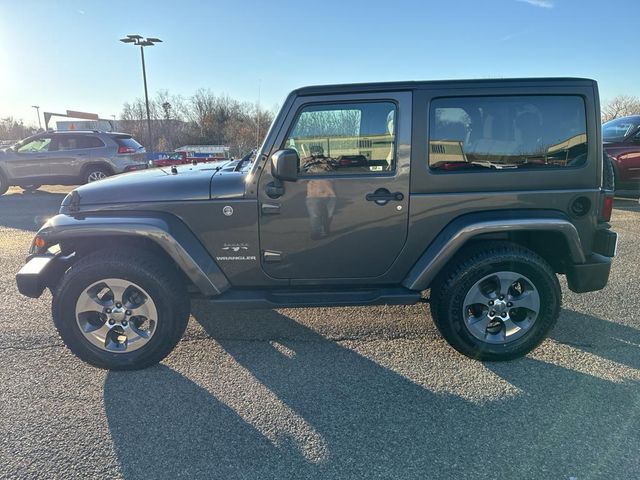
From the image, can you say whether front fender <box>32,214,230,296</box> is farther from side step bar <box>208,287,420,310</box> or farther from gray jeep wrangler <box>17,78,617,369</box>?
side step bar <box>208,287,420,310</box>

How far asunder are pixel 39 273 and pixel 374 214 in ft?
7.92

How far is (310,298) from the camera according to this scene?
2.98m

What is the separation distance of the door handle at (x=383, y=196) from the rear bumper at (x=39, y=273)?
2325 mm

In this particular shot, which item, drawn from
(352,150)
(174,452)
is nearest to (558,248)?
(352,150)

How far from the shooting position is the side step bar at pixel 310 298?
2.91 meters

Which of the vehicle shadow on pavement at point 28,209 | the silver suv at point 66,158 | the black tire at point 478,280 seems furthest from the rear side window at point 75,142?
the black tire at point 478,280

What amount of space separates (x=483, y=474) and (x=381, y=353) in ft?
3.81

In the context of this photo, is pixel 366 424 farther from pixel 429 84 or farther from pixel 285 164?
pixel 429 84

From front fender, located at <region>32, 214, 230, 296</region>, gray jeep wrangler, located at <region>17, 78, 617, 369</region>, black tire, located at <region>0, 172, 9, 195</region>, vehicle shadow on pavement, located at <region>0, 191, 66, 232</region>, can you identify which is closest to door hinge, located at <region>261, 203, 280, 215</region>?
gray jeep wrangler, located at <region>17, 78, 617, 369</region>

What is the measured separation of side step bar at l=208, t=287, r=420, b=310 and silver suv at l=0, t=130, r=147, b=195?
30.8 feet

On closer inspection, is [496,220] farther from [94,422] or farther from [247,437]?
[94,422]

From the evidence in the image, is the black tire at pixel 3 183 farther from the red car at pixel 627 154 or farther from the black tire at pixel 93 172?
the red car at pixel 627 154

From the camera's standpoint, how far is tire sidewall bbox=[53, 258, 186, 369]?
2.75 metres

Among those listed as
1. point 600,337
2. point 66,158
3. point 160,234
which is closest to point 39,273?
point 160,234
